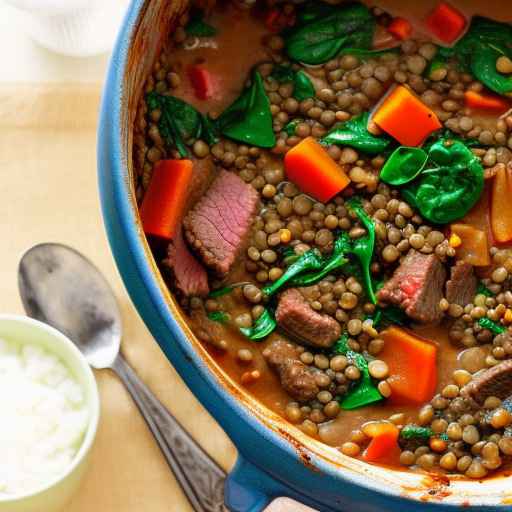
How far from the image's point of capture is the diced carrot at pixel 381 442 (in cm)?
297

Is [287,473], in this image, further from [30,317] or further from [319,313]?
[30,317]

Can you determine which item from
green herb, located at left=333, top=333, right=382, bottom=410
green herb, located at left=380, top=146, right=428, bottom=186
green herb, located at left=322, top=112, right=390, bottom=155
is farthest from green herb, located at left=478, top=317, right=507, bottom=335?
green herb, located at left=322, top=112, right=390, bottom=155

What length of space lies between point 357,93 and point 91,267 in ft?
3.16

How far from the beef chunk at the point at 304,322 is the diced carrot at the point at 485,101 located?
0.79 metres

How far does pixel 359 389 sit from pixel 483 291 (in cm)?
46

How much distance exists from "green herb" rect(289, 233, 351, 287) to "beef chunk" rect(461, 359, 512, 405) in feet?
1.63

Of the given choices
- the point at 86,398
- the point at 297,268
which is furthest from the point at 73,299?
the point at 297,268

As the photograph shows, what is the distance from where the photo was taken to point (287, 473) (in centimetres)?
272

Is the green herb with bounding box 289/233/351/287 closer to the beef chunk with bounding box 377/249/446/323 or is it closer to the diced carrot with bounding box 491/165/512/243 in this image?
the beef chunk with bounding box 377/249/446/323

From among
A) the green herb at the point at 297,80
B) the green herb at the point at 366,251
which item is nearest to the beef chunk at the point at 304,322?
the green herb at the point at 366,251

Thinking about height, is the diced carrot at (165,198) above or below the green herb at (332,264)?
above

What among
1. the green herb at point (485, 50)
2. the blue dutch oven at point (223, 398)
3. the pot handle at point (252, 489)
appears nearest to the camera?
the blue dutch oven at point (223, 398)

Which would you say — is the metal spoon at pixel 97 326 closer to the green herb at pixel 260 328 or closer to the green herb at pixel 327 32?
the green herb at pixel 260 328

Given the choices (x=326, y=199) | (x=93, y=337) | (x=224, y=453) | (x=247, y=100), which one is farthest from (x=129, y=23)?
(x=224, y=453)
